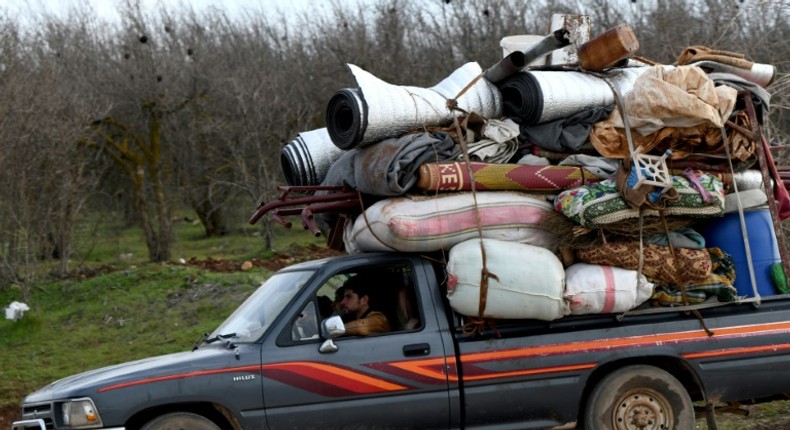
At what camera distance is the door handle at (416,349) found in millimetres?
6352

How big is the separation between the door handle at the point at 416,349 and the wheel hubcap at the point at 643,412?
1414mm

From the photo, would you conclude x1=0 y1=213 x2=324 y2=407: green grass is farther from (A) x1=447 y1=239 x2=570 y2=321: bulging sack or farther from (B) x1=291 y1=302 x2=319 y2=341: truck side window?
(A) x1=447 y1=239 x2=570 y2=321: bulging sack

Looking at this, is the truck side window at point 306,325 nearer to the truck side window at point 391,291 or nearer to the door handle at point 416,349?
the truck side window at point 391,291

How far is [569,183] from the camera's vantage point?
6.80 meters

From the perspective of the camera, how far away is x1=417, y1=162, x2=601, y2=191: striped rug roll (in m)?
6.54

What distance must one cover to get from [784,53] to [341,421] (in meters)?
10.7

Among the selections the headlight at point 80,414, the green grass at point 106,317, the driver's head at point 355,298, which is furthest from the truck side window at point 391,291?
the green grass at point 106,317

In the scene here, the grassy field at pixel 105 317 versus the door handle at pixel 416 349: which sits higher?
the grassy field at pixel 105 317

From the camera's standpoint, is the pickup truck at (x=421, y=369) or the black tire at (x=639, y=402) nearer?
the pickup truck at (x=421, y=369)

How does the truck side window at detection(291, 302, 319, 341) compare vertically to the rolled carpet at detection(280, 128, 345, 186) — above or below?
below

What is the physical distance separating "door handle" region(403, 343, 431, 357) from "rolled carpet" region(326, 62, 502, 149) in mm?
1464

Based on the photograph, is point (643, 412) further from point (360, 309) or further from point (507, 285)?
point (360, 309)

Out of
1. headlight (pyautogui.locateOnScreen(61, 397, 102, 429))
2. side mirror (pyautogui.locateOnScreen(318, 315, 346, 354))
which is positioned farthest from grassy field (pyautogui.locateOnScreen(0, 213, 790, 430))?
side mirror (pyautogui.locateOnScreen(318, 315, 346, 354))

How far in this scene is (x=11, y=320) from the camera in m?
14.6
